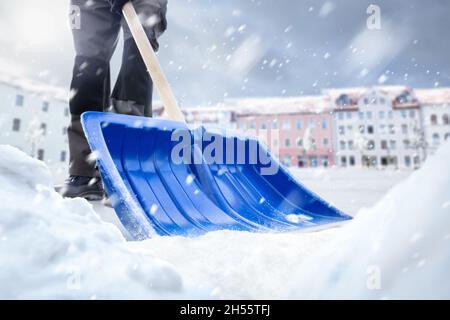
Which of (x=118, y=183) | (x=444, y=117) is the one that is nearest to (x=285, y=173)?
(x=118, y=183)

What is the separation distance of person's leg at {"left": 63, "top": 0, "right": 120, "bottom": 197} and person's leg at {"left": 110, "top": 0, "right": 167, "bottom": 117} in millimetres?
74

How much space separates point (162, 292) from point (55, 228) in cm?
30

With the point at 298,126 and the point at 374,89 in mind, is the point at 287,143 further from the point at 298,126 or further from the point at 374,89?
the point at 374,89

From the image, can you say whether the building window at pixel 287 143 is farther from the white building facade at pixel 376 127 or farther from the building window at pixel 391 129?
the building window at pixel 391 129

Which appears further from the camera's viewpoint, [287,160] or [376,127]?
[287,160]

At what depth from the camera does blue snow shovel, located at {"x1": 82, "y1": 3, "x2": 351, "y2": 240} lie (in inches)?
47.2

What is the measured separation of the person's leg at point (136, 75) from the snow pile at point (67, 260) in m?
0.97

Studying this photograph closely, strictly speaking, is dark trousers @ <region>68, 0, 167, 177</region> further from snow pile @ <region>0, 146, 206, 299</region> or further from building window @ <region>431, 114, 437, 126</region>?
building window @ <region>431, 114, 437, 126</region>

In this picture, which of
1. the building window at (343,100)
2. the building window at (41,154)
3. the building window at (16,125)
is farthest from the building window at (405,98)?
the building window at (16,125)

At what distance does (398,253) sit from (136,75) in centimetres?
154

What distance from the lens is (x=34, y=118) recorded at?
2175 centimetres

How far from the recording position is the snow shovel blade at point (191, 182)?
3.91 feet

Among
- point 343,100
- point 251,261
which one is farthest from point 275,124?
point 251,261
